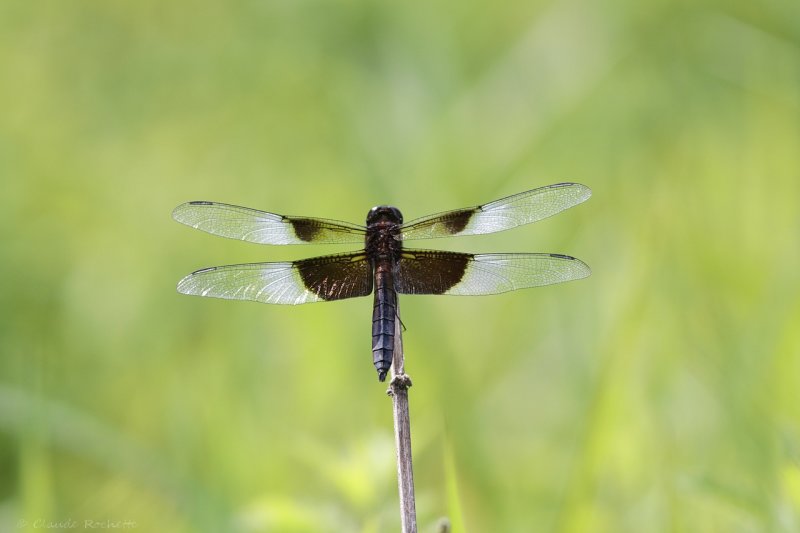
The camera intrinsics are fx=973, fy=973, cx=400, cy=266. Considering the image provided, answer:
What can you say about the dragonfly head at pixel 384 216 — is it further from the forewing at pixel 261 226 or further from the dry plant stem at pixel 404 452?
the dry plant stem at pixel 404 452

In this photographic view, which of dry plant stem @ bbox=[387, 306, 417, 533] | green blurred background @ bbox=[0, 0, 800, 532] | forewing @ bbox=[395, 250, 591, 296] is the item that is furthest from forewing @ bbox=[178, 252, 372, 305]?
dry plant stem @ bbox=[387, 306, 417, 533]

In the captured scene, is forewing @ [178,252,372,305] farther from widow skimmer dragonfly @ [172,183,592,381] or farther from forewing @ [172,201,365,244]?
forewing @ [172,201,365,244]

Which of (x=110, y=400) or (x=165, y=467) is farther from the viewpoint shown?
(x=110, y=400)

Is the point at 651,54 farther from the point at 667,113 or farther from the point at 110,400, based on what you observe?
the point at 110,400

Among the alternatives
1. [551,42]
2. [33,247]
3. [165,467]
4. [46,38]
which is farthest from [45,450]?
[46,38]

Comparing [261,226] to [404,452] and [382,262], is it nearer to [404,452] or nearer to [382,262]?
[382,262]
